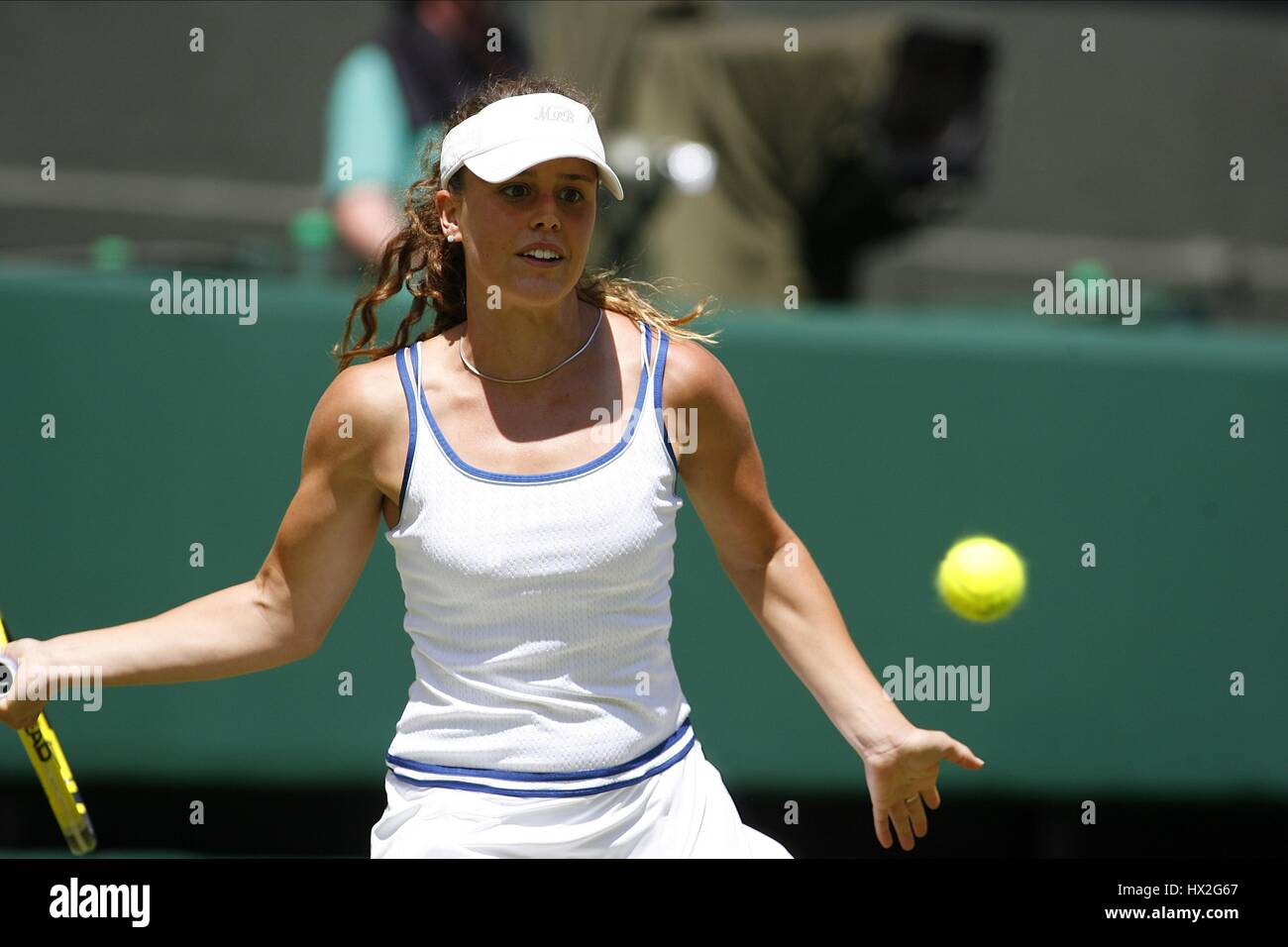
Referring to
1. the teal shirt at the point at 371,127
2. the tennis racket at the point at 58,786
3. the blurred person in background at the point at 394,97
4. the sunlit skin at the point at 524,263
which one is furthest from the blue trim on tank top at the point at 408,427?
the teal shirt at the point at 371,127

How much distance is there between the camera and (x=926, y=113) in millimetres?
5820

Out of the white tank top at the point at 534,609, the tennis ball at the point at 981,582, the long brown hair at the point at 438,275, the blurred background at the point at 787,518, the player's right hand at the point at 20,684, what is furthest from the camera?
the blurred background at the point at 787,518

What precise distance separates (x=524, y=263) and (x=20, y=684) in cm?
106

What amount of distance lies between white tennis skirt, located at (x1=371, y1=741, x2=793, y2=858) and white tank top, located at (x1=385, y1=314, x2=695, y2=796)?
26mm

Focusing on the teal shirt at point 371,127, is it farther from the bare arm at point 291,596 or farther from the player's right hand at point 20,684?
the player's right hand at point 20,684

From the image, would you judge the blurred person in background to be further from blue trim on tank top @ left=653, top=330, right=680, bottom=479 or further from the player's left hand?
the player's left hand

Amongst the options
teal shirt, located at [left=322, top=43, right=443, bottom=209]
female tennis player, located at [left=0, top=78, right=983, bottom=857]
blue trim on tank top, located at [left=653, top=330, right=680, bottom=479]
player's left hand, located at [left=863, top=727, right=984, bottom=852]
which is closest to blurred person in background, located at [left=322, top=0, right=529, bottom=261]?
teal shirt, located at [left=322, top=43, right=443, bottom=209]

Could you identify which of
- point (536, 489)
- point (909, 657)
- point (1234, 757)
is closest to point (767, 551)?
point (536, 489)

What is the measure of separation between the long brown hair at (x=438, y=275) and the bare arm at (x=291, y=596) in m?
0.25

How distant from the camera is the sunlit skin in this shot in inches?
101

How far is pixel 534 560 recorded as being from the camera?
97.8 inches

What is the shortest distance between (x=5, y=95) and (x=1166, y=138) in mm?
5832

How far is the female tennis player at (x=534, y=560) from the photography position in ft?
8.24
